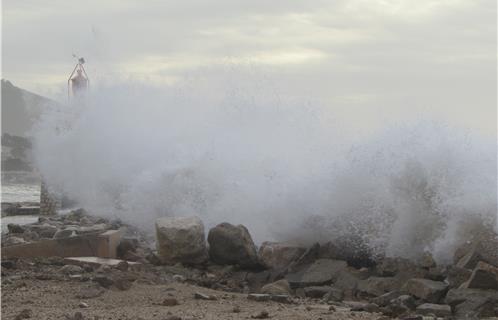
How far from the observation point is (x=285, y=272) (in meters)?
7.66

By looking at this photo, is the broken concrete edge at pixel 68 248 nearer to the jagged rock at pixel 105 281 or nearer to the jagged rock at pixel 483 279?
the jagged rock at pixel 105 281

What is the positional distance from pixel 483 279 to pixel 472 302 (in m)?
0.27

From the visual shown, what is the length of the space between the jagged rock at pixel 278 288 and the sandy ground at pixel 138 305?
1.08ft

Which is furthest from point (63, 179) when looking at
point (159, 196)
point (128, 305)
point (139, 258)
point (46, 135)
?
point (128, 305)

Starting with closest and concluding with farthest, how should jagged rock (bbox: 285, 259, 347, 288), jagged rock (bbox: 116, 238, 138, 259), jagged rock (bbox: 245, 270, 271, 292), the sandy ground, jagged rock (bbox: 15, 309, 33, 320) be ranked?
1. jagged rock (bbox: 15, 309, 33, 320)
2. the sandy ground
3. jagged rock (bbox: 285, 259, 347, 288)
4. jagged rock (bbox: 245, 270, 271, 292)
5. jagged rock (bbox: 116, 238, 138, 259)

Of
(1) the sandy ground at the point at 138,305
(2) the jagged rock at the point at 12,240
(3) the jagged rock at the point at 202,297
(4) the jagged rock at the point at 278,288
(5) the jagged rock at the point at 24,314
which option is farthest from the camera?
(2) the jagged rock at the point at 12,240

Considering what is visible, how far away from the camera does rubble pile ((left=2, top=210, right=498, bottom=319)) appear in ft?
20.0

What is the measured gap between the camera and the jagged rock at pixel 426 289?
6285mm

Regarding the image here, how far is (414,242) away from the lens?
7699 mm

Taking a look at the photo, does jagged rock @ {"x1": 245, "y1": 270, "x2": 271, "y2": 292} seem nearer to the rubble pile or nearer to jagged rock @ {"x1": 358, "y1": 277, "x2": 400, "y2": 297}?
the rubble pile

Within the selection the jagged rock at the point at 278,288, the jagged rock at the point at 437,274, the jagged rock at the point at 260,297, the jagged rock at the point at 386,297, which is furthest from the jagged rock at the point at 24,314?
the jagged rock at the point at 437,274

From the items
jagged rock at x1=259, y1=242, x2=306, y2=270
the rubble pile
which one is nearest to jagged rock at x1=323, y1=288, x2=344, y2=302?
the rubble pile

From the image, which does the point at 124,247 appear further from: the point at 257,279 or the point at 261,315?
the point at 261,315

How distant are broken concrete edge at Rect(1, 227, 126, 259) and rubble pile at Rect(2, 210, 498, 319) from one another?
0.10 metres
